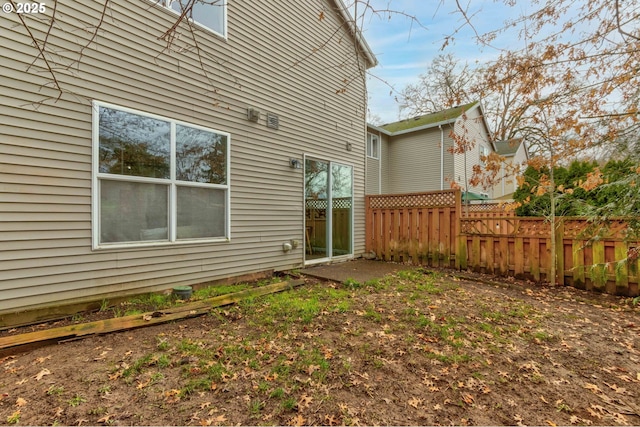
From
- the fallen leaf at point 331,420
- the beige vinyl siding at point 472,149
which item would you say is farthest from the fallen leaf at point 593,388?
the beige vinyl siding at point 472,149

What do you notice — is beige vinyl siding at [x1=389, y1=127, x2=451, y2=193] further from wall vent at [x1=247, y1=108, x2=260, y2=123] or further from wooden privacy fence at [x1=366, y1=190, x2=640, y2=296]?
wall vent at [x1=247, y1=108, x2=260, y2=123]

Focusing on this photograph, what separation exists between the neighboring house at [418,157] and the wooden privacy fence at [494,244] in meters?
6.24

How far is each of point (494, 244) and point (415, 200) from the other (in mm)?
1976

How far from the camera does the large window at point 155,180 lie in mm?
3584

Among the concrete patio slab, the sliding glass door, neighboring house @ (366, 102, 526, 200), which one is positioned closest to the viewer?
the concrete patio slab

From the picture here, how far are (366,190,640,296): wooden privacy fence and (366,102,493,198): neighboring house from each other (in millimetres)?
6203

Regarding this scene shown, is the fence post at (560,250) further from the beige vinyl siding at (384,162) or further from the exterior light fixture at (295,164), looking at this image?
the beige vinyl siding at (384,162)

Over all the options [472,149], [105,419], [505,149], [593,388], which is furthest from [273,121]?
[505,149]

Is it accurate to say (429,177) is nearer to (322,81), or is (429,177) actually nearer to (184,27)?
(322,81)

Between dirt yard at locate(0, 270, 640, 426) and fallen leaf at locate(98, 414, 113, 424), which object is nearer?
fallen leaf at locate(98, 414, 113, 424)

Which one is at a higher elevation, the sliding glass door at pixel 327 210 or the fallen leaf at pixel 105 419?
the sliding glass door at pixel 327 210

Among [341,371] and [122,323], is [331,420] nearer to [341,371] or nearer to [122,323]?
[341,371]

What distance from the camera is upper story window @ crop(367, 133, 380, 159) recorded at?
13748mm

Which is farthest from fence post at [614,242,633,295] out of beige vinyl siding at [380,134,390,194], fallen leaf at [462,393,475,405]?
beige vinyl siding at [380,134,390,194]
